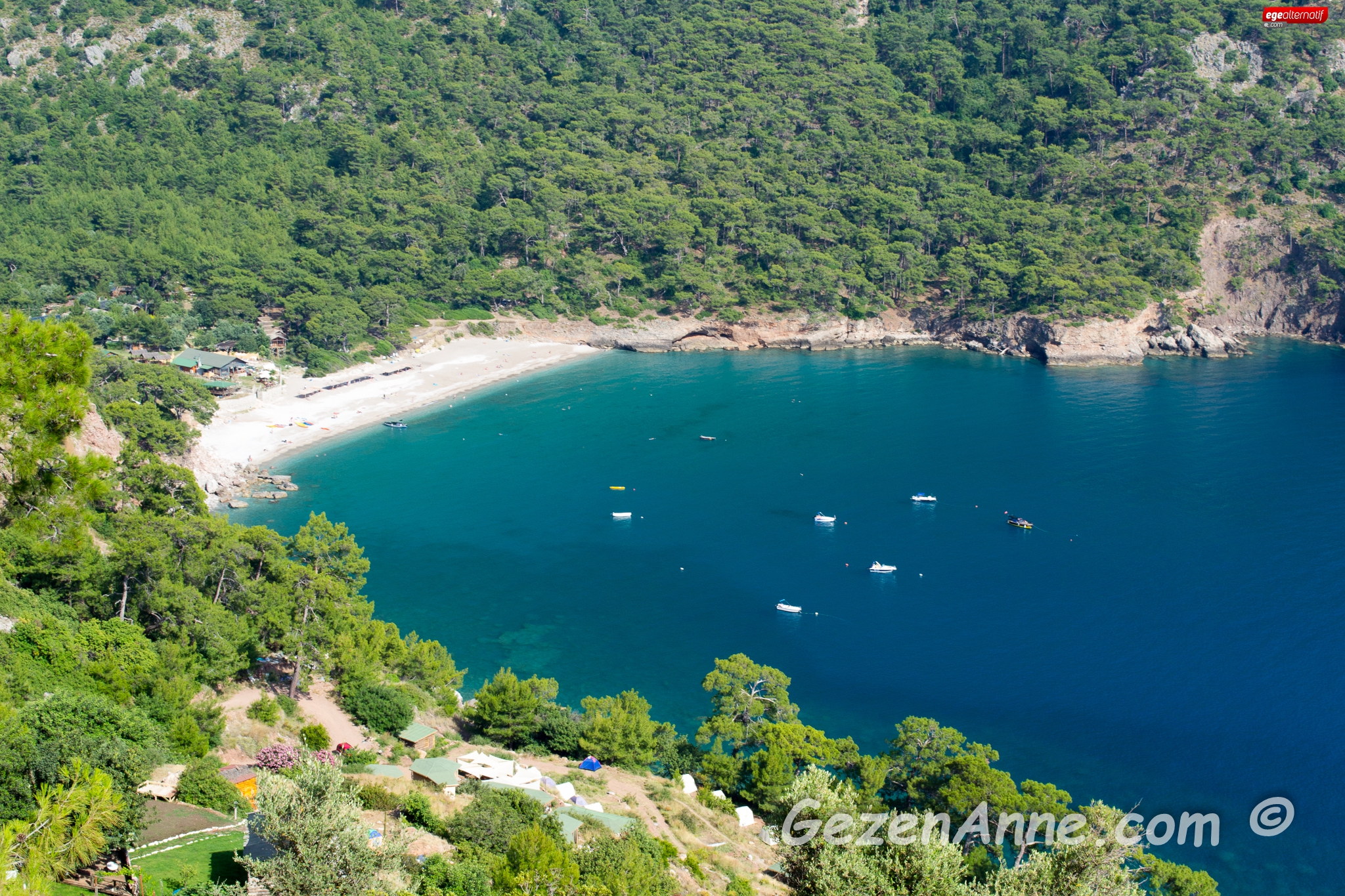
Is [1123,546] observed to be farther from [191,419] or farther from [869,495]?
[191,419]

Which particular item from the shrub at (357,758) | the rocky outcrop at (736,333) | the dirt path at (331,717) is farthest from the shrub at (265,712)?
the rocky outcrop at (736,333)

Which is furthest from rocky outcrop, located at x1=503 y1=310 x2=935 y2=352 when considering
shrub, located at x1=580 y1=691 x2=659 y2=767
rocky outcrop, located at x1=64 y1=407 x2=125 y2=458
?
shrub, located at x1=580 y1=691 x2=659 y2=767

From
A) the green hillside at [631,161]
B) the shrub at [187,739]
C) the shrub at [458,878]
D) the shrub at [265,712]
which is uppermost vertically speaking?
the green hillside at [631,161]

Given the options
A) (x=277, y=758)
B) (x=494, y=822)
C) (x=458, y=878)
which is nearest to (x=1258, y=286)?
(x=494, y=822)

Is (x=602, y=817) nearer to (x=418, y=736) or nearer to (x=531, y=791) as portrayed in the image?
(x=531, y=791)

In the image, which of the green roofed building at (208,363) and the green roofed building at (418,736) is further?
the green roofed building at (208,363)

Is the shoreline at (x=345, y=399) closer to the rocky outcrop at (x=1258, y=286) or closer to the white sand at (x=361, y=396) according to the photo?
the white sand at (x=361, y=396)

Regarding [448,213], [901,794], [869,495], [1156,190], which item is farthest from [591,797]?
[1156,190]
